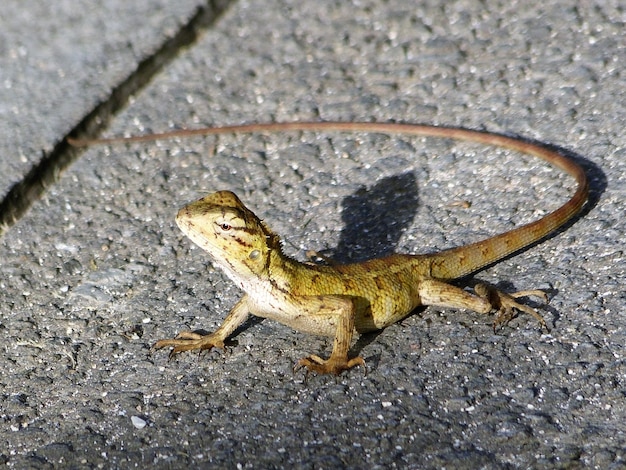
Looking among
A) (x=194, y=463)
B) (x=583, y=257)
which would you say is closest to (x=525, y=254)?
(x=583, y=257)

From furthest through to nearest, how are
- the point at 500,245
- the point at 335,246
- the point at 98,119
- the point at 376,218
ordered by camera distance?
the point at 98,119 → the point at 376,218 → the point at 335,246 → the point at 500,245

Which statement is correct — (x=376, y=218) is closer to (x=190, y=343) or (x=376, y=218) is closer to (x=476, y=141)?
(x=476, y=141)

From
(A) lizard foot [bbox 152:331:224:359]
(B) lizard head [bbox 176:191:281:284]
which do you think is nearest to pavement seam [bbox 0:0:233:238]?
(A) lizard foot [bbox 152:331:224:359]

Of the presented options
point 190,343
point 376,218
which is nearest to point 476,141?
point 376,218

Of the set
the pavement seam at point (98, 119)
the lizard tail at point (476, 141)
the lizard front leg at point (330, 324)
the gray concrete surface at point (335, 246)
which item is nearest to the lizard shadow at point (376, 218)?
the gray concrete surface at point (335, 246)

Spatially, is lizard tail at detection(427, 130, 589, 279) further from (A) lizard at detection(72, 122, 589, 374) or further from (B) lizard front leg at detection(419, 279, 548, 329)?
(B) lizard front leg at detection(419, 279, 548, 329)

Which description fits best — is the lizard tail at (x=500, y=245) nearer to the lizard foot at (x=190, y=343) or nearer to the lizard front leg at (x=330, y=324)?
the lizard front leg at (x=330, y=324)
